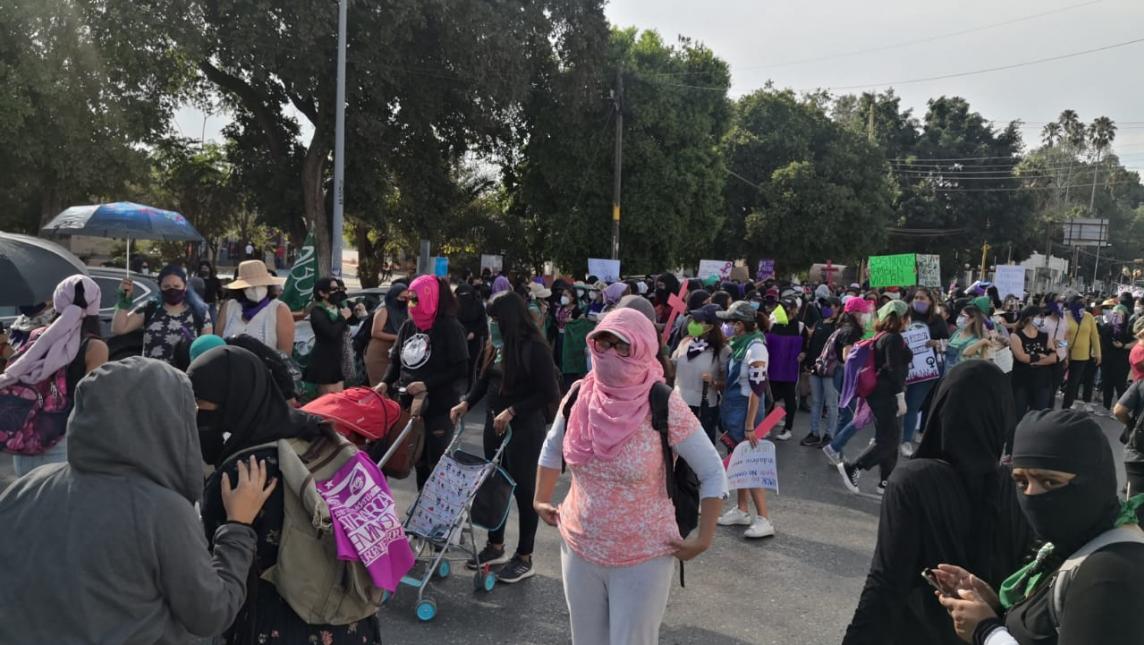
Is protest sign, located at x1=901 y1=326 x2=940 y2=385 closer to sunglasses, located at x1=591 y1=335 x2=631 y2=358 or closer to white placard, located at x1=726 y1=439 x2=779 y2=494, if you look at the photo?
white placard, located at x1=726 y1=439 x2=779 y2=494

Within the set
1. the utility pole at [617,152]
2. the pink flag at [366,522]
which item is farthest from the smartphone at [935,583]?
the utility pole at [617,152]

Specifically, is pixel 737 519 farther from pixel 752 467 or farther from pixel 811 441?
pixel 811 441

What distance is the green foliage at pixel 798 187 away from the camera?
34.2 metres

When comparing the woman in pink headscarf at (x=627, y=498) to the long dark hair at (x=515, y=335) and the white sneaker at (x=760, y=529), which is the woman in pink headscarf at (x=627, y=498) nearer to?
the long dark hair at (x=515, y=335)

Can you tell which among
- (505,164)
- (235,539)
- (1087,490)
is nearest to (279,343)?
(235,539)

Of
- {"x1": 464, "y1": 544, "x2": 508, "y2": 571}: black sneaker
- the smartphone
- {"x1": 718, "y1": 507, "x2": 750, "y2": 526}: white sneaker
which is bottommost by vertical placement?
{"x1": 718, "y1": 507, "x2": 750, "y2": 526}: white sneaker

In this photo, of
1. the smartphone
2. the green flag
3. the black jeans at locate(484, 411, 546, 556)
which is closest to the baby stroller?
the black jeans at locate(484, 411, 546, 556)

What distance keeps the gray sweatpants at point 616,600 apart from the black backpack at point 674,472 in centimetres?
27

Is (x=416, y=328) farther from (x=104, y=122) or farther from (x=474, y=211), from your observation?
(x=474, y=211)

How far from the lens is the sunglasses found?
10.7 feet

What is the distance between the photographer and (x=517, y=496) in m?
Answer: 5.32

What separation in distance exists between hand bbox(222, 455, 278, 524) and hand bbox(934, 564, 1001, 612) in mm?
1983

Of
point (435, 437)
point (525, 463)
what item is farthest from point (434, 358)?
point (525, 463)

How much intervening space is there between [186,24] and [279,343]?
14443 millimetres
